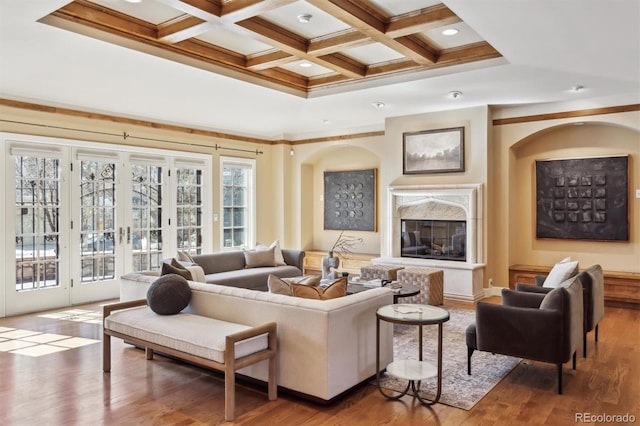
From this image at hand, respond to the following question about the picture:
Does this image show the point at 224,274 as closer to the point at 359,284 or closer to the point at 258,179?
the point at 359,284

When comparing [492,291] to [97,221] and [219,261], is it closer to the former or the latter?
[219,261]

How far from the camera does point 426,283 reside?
19.5 ft

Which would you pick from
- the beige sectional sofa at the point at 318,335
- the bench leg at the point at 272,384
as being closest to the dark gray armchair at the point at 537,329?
the beige sectional sofa at the point at 318,335

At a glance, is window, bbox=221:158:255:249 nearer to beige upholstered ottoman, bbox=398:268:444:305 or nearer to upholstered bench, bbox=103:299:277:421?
beige upholstered ottoman, bbox=398:268:444:305

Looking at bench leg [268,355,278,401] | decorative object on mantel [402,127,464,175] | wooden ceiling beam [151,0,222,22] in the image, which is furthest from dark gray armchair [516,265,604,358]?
wooden ceiling beam [151,0,222,22]

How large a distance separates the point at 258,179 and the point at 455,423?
6.85 meters

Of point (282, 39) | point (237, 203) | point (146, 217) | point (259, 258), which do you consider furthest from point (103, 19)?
point (237, 203)

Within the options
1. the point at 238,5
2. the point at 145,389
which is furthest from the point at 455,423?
the point at 238,5

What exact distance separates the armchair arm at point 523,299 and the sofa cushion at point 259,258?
3.81m

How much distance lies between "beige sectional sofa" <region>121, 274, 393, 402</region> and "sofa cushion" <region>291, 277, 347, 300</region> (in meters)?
0.13

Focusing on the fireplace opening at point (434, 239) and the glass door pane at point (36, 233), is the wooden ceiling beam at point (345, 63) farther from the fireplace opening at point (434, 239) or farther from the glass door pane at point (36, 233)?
the glass door pane at point (36, 233)

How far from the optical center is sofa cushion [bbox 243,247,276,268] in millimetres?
6945

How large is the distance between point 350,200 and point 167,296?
5743 mm

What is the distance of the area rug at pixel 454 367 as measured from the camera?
329cm
